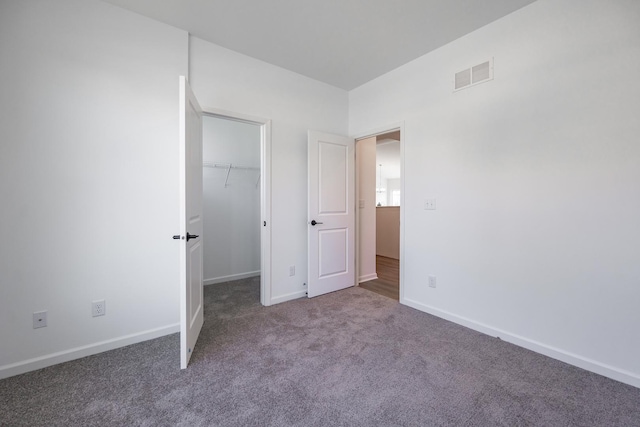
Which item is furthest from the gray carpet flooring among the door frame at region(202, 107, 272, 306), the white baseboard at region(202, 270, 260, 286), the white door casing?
the white baseboard at region(202, 270, 260, 286)

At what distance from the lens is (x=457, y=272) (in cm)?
258

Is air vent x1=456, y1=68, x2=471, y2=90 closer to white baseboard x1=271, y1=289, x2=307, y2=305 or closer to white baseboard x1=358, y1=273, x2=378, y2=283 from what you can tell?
white baseboard x1=358, y1=273, x2=378, y2=283

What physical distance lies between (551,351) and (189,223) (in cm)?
291

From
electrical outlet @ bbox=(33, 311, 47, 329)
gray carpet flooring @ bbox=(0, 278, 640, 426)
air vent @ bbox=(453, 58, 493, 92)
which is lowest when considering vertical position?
gray carpet flooring @ bbox=(0, 278, 640, 426)

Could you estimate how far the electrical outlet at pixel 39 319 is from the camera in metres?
1.86

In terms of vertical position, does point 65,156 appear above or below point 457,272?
above

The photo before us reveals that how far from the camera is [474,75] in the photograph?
242cm

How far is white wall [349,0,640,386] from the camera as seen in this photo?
5.70 feet

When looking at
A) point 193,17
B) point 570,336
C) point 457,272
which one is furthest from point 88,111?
point 570,336

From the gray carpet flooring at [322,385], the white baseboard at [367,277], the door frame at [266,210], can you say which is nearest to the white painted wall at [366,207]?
the white baseboard at [367,277]

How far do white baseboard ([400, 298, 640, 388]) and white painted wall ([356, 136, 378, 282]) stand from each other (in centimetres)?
135

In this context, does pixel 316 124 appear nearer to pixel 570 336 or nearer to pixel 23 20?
pixel 23 20

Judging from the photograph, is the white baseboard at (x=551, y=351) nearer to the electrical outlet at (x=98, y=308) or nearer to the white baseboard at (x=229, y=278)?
the white baseboard at (x=229, y=278)

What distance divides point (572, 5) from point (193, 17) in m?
2.93
